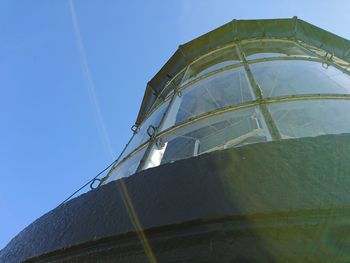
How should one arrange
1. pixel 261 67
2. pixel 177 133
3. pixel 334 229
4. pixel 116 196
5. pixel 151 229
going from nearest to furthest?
1. pixel 334 229
2. pixel 151 229
3. pixel 116 196
4. pixel 177 133
5. pixel 261 67

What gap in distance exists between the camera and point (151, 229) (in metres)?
1.40

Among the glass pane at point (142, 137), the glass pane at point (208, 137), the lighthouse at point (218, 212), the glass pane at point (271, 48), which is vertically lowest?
the lighthouse at point (218, 212)

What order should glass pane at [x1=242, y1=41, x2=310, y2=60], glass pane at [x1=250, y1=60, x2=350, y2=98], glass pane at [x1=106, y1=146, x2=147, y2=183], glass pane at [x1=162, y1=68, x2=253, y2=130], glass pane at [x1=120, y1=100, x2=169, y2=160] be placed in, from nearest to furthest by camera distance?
glass pane at [x1=106, y1=146, x2=147, y2=183], glass pane at [x1=250, y1=60, x2=350, y2=98], glass pane at [x1=162, y1=68, x2=253, y2=130], glass pane at [x1=120, y1=100, x2=169, y2=160], glass pane at [x1=242, y1=41, x2=310, y2=60]

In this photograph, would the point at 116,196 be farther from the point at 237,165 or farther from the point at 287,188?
the point at 287,188

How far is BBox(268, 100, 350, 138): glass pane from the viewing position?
262cm

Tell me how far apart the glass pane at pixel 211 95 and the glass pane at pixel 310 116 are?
2.16 ft

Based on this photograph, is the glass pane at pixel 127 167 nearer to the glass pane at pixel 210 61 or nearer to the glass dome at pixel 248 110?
the glass dome at pixel 248 110

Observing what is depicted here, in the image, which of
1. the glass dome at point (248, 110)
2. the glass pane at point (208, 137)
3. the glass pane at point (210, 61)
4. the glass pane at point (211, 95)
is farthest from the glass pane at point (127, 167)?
the glass pane at point (210, 61)

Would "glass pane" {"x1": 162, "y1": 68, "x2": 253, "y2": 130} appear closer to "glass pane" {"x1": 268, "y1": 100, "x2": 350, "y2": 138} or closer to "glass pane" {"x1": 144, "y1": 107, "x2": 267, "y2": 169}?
"glass pane" {"x1": 144, "y1": 107, "x2": 267, "y2": 169}

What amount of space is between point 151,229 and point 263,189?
465mm

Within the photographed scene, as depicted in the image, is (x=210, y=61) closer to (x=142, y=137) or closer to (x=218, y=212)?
(x=142, y=137)

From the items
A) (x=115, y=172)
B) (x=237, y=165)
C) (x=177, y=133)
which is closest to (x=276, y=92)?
(x=177, y=133)

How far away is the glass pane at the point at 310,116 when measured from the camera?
262 cm

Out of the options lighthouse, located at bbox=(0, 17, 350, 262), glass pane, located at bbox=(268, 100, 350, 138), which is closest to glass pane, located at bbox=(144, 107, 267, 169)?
glass pane, located at bbox=(268, 100, 350, 138)
